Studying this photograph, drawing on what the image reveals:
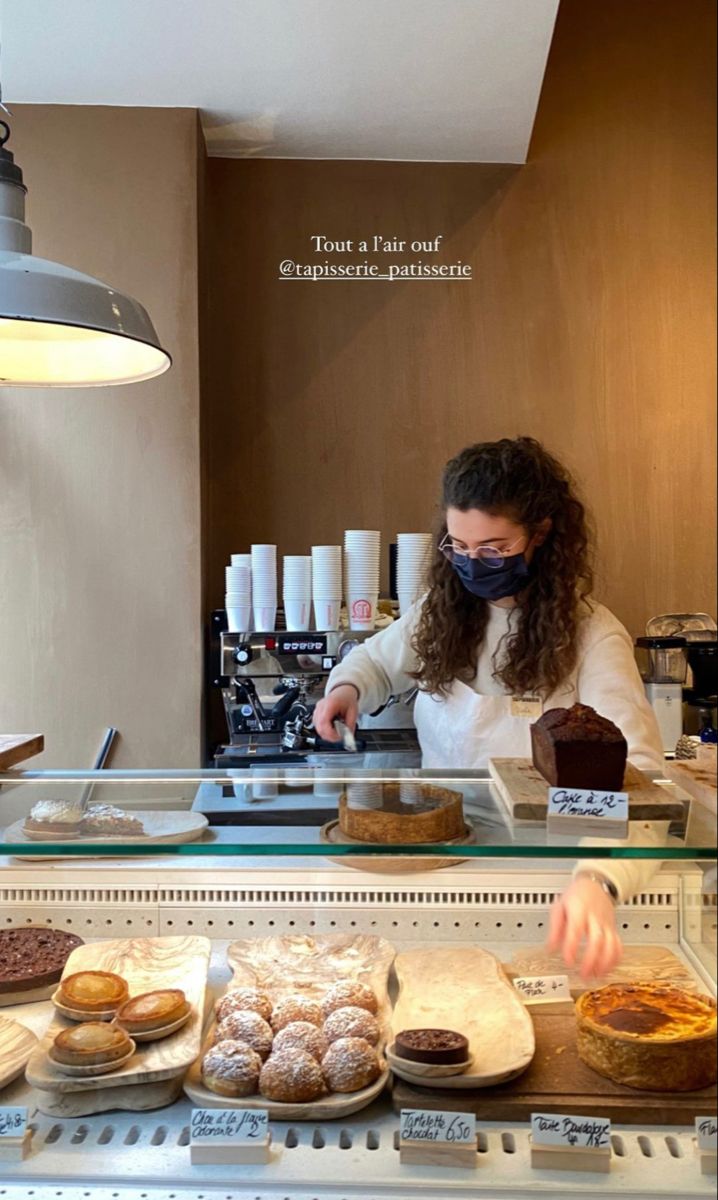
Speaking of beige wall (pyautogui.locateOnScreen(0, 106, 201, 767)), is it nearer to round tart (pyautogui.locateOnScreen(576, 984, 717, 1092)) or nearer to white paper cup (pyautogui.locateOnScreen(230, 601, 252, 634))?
white paper cup (pyautogui.locateOnScreen(230, 601, 252, 634))

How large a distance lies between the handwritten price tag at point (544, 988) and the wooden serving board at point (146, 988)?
45 cm

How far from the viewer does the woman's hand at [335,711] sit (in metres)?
2.09

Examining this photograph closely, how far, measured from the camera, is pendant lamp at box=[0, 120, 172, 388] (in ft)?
4.86

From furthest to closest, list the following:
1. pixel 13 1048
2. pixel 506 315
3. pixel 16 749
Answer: pixel 506 315 → pixel 16 749 → pixel 13 1048

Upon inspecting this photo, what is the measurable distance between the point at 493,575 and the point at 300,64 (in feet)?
7.61

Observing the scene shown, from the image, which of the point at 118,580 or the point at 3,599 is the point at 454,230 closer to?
the point at 118,580

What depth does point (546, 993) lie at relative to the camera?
1430 mm

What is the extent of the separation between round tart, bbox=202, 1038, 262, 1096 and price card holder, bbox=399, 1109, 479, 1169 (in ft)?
0.64

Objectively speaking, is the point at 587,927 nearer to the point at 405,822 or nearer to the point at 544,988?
the point at 405,822

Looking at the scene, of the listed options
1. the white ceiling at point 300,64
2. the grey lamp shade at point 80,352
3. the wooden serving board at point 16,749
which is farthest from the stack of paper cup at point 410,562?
the wooden serving board at point 16,749

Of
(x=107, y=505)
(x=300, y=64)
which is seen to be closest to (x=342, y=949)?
→ (x=107, y=505)

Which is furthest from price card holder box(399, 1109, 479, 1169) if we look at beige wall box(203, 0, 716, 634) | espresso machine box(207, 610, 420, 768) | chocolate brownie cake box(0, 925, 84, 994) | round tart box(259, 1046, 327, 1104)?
beige wall box(203, 0, 716, 634)

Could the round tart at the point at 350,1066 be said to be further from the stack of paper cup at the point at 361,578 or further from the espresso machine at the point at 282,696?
the stack of paper cup at the point at 361,578

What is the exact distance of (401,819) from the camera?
1219 mm
